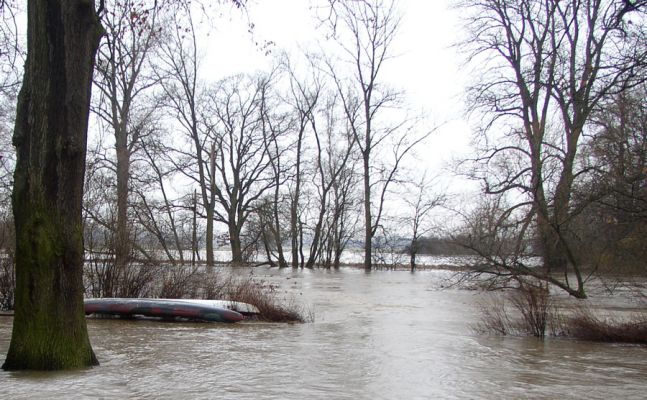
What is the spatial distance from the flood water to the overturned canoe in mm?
252

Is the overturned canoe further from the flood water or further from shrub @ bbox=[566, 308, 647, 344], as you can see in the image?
shrub @ bbox=[566, 308, 647, 344]

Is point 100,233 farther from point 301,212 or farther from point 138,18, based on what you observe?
point 301,212

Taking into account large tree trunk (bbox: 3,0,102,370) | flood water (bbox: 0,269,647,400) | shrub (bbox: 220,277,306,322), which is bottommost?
flood water (bbox: 0,269,647,400)

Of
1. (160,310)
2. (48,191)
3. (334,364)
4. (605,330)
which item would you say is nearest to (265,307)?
(160,310)

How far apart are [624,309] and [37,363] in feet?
40.4

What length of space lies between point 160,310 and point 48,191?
560cm

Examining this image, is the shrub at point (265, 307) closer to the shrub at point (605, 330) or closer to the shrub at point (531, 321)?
the shrub at point (531, 321)

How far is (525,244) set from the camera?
54.6 ft

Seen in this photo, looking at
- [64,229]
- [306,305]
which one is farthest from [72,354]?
[306,305]

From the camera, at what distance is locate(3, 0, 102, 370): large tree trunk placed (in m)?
5.93

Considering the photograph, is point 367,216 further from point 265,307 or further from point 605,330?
point 605,330

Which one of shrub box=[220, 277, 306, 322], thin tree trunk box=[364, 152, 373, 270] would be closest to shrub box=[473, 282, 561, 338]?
shrub box=[220, 277, 306, 322]

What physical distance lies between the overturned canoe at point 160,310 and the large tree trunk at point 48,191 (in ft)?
16.5

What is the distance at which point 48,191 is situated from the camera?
5961mm
